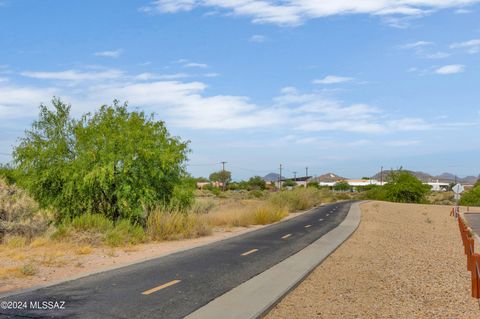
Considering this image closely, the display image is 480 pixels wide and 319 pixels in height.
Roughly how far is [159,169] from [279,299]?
436 inches

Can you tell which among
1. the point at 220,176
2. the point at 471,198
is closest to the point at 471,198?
the point at 471,198

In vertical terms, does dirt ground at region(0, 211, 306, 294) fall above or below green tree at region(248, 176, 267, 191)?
below

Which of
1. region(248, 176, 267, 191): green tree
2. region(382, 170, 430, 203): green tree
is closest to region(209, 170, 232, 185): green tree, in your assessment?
region(248, 176, 267, 191): green tree

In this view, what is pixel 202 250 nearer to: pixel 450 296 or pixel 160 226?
pixel 160 226

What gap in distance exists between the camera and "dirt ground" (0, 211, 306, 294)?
9.84 m

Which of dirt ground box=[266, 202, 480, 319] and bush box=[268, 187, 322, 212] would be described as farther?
bush box=[268, 187, 322, 212]

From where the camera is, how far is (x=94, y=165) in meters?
17.5

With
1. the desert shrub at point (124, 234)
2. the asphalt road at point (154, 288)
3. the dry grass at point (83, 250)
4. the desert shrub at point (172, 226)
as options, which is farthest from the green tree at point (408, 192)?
the dry grass at point (83, 250)

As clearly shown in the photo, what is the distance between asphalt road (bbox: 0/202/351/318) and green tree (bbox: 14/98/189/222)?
15.3 feet

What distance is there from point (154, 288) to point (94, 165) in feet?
31.4

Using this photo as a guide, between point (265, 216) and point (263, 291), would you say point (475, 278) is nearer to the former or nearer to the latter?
point (263, 291)

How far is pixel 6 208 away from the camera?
1648cm

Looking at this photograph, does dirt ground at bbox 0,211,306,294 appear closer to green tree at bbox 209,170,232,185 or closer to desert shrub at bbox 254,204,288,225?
desert shrub at bbox 254,204,288,225

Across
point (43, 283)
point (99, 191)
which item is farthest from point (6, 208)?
point (43, 283)
